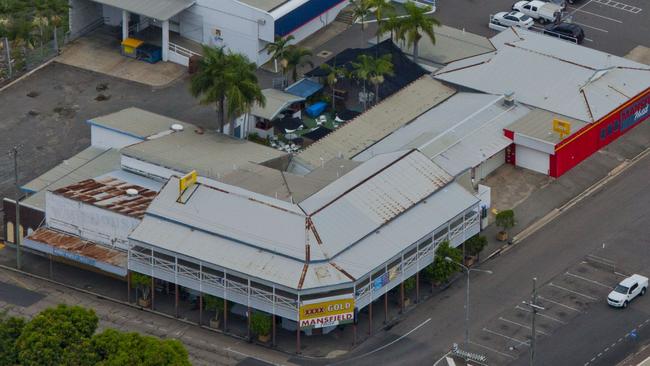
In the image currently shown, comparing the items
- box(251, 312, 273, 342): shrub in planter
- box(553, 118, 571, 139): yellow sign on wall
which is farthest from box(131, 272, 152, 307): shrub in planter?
box(553, 118, 571, 139): yellow sign on wall

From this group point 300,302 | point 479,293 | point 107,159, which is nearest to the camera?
point 300,302

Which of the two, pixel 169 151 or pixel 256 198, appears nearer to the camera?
pixel 256 198

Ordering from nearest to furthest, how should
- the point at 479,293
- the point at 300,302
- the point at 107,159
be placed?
the point at 300,302 → the point at 479,293 → the point at 107,159

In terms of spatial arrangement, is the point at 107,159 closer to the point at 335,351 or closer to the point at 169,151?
the point at 169,151

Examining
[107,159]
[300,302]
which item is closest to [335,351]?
[300,302]

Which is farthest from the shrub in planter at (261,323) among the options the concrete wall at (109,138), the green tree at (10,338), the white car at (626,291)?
the white car at (626,291)

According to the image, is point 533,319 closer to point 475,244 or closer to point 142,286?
point 475,244
